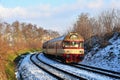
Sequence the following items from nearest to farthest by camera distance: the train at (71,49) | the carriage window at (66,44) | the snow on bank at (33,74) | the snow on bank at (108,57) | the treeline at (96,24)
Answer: the snow on bank at (33,74), the snow on bank at (108,57), the train at (71,49), the carriage window at (66,44), the treeline at (96,24)

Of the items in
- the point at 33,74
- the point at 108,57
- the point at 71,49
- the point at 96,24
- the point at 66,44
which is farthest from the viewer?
the point at 96,24

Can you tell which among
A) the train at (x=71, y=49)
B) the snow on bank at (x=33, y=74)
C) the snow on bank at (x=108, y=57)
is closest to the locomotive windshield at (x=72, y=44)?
the train at (x=71, y=49)

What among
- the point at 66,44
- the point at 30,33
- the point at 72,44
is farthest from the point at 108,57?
the point at 30,33

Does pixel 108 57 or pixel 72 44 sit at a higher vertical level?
pixel 72 44

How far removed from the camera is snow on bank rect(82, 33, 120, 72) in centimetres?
2690

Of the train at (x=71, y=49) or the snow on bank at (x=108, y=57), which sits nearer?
the snow on bank at (x=108, y=57)

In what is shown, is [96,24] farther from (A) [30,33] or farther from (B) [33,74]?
(A) [30,33]

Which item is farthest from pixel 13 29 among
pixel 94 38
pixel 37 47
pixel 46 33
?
pixel 94 38

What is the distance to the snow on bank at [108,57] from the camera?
26.9 meters

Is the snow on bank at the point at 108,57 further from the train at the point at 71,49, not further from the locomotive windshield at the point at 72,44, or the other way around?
the locomotive windshield at the point at 72,44

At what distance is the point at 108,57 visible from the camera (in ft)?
96.8

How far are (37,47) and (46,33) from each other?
84.1 feet

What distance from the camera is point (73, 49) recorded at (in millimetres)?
31906

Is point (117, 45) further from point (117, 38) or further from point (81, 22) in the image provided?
point (81, 22)
